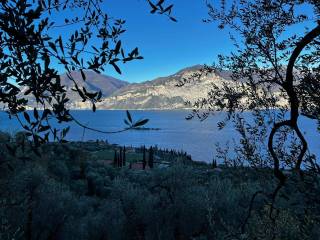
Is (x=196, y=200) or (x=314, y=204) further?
(x=196, y=200)

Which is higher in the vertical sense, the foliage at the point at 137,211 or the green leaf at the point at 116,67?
the green leaf at the point at 116,67

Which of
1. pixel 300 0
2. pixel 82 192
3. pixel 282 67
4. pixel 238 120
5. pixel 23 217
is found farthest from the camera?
A: pixel 82 192

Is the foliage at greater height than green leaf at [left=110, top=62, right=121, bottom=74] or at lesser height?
lesser

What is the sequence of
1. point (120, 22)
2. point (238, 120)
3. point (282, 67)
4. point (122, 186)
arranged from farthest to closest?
point (122, 186) → point (238, 120) → point (282, 67) → point (120, 22)

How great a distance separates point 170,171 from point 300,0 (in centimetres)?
903

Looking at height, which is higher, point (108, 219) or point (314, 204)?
point (314, 204)

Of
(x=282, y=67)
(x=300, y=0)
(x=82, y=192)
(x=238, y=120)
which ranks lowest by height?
(x=82, y=192)

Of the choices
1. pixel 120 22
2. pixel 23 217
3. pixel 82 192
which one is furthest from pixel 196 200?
pixel 82 192

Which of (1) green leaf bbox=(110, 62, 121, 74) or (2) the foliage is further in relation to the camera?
(2) the foliage

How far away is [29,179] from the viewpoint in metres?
13.8

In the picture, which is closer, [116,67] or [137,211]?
[116,67]

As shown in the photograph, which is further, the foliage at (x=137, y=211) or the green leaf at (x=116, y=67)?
the foliage at (x=137, y=211)

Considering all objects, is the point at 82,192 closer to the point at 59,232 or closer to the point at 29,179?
the point at 29,179

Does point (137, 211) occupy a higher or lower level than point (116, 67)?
lower
